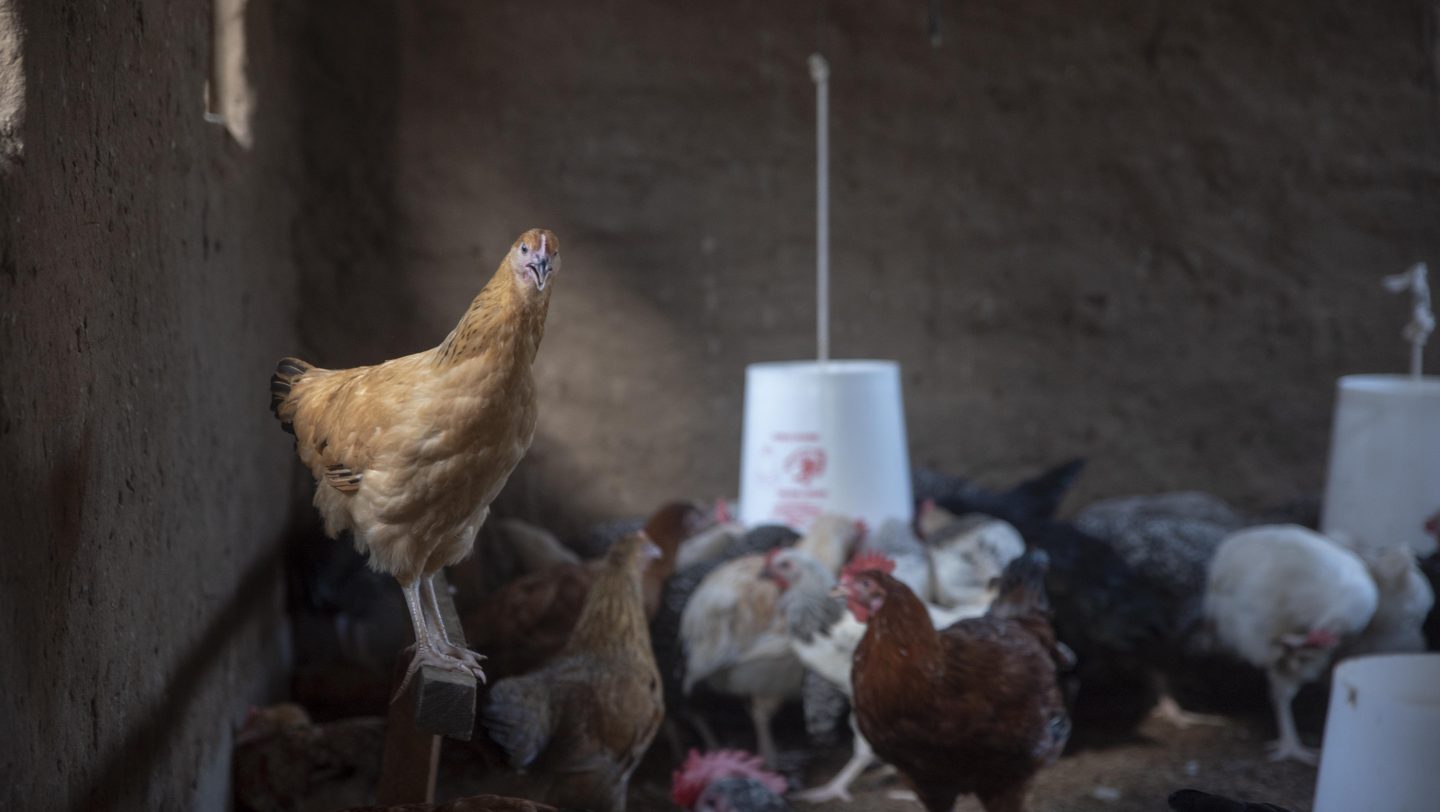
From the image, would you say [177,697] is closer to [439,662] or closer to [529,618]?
[439,662]

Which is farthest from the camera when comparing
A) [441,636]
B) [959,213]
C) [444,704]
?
[959,213]

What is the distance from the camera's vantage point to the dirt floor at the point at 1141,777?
238cm

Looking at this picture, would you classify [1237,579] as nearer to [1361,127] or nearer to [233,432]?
[1361,127]

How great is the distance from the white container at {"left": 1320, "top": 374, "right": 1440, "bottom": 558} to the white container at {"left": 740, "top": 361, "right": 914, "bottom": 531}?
117 cm

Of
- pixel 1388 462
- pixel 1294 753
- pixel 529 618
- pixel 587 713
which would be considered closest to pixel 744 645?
pixel 529 618

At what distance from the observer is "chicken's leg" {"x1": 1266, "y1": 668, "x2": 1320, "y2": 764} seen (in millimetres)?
2578

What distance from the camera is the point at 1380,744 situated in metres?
1.48

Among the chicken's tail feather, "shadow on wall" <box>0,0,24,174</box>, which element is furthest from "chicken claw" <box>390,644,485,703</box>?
"shadow on wall" <box>0,0,24,174</box>

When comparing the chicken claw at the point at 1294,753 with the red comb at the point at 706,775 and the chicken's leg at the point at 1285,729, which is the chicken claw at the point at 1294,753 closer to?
the chicken's leg at the point at 1285,729

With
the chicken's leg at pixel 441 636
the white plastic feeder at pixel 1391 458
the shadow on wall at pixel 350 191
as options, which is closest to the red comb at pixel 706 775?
the chicken's leg at pixel 441 636

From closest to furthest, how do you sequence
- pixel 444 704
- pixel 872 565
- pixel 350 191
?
pixel 444 704
pixel 872 565
pixel 350 191

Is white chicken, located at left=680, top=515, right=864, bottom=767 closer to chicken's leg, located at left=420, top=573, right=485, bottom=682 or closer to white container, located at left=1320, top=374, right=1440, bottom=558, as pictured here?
chicken's leg, located at left=420, top=573, right=485, bottom=682

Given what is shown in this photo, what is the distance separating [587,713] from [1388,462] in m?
2.20

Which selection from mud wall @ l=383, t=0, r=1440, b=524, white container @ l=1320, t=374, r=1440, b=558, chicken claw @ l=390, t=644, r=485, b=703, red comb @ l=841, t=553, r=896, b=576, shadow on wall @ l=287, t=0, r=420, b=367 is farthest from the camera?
Answer: mud wall @ l=383, t=0, r=1440, b=524
